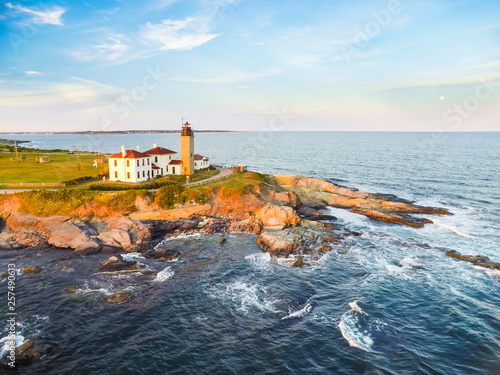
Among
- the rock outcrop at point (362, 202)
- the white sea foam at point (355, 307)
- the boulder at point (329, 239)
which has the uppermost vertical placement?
the rock outcrop at point (362, 202)

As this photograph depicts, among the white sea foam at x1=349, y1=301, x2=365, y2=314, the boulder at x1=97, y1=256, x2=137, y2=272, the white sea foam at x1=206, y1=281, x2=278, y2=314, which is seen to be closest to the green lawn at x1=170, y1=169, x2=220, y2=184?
the boulder at x1=97, y1=256, x2=137, y2=272

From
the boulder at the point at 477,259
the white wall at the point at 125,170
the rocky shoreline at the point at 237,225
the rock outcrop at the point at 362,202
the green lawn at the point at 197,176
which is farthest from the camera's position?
the green lawn at the point at 197,176

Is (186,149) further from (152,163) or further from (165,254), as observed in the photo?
(165,254)

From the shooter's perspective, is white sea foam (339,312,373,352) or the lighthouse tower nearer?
white sea foam (339,312,373,352)

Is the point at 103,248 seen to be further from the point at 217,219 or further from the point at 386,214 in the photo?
the point at 386,214

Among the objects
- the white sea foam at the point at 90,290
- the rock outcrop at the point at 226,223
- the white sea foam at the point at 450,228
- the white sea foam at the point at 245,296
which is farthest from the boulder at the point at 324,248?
the white sea foam at the point at 90,290

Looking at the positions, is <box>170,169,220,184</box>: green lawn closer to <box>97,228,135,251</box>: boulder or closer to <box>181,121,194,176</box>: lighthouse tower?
<box>181,121,194,176</box>: lighthouse tower

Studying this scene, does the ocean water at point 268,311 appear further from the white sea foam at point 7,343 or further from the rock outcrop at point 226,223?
the rock outcrop at point 226,223
